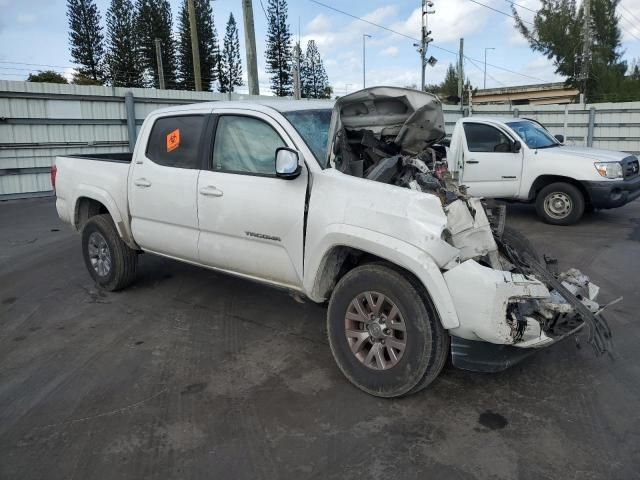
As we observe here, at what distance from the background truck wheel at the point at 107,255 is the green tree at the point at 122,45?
4873 cm

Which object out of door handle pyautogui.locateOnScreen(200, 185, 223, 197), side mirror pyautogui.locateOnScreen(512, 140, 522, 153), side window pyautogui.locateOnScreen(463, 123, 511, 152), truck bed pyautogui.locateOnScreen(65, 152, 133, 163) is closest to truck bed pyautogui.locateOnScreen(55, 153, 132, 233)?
truck bed pyautogui.locateOnScreen(65, 152, 133, 163)

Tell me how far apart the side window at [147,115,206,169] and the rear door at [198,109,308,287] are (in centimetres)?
25

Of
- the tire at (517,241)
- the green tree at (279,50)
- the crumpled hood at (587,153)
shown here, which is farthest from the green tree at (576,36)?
the tire at (517,241)

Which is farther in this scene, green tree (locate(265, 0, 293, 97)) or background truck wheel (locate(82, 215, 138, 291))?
green tree (locate(265, 0, 293, 97))

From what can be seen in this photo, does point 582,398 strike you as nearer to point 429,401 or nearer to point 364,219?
point 429,401

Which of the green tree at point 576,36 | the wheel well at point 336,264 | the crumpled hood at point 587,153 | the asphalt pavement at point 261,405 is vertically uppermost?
the green tree at point 576,36

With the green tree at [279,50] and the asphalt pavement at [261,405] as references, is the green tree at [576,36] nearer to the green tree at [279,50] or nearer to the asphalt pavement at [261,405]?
the green tree at [279,50]

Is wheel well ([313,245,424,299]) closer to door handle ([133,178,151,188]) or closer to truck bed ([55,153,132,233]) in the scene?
door handle ([133,178,151,188])

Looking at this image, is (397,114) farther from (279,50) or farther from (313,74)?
(313,74)

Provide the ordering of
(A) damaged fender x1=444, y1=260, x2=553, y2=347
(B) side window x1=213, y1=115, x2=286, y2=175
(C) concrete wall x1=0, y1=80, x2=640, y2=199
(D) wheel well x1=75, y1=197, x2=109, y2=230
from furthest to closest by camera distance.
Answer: (C) concrete wall x1=0, y1=80, x2=640, y2=199, (D) wheel well x1=75, y1=197, x2=109, y2=230, (B) side window x1=213, y1=115, x2=286, y2=175, (A) damaged fender x1=444, y1=260, x2=553, y2=347

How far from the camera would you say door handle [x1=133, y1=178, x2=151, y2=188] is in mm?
4980

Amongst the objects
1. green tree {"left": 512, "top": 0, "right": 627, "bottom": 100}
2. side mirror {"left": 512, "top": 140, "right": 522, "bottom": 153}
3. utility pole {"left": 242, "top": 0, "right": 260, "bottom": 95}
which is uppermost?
green tree {"left": 512, "top": 0, "right": 627, "bottom": 100}

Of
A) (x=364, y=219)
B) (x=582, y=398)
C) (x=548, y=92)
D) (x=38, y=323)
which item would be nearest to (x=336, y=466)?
(x=364, y=219)

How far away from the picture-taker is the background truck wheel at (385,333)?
326 centimetres
